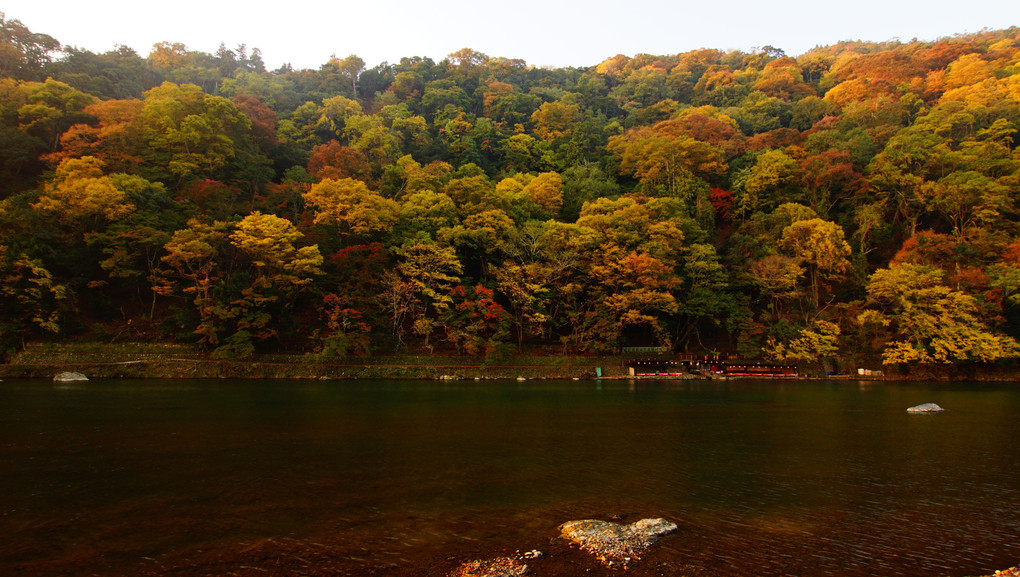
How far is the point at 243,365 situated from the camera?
29.9m

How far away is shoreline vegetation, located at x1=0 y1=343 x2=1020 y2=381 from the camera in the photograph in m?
28.7

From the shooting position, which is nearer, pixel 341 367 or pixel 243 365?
pixel 243 365

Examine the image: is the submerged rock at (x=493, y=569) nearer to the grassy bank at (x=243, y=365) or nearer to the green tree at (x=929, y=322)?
the grassy bank at (x=243, y=365)

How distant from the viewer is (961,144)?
4100 centimetres

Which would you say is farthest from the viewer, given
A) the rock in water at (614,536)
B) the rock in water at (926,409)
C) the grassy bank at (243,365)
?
the grassy bank at (243,365)

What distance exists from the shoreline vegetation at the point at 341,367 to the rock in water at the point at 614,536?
82.2 ft

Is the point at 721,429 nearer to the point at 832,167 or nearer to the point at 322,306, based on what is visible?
the point at 322,306

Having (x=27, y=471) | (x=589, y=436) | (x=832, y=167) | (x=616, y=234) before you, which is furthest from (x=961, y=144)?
(x=27, y=471)

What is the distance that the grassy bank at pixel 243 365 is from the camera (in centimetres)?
2853

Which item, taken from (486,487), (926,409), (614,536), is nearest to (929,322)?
(926,409)

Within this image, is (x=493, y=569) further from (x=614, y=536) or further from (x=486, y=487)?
(x=486, y=487)

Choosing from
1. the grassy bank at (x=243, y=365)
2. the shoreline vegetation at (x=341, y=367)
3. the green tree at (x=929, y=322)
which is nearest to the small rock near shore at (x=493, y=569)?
the shoreline vegetation at (x=341, y=367)

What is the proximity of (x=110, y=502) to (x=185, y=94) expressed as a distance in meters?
49.7

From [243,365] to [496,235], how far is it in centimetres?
1855
